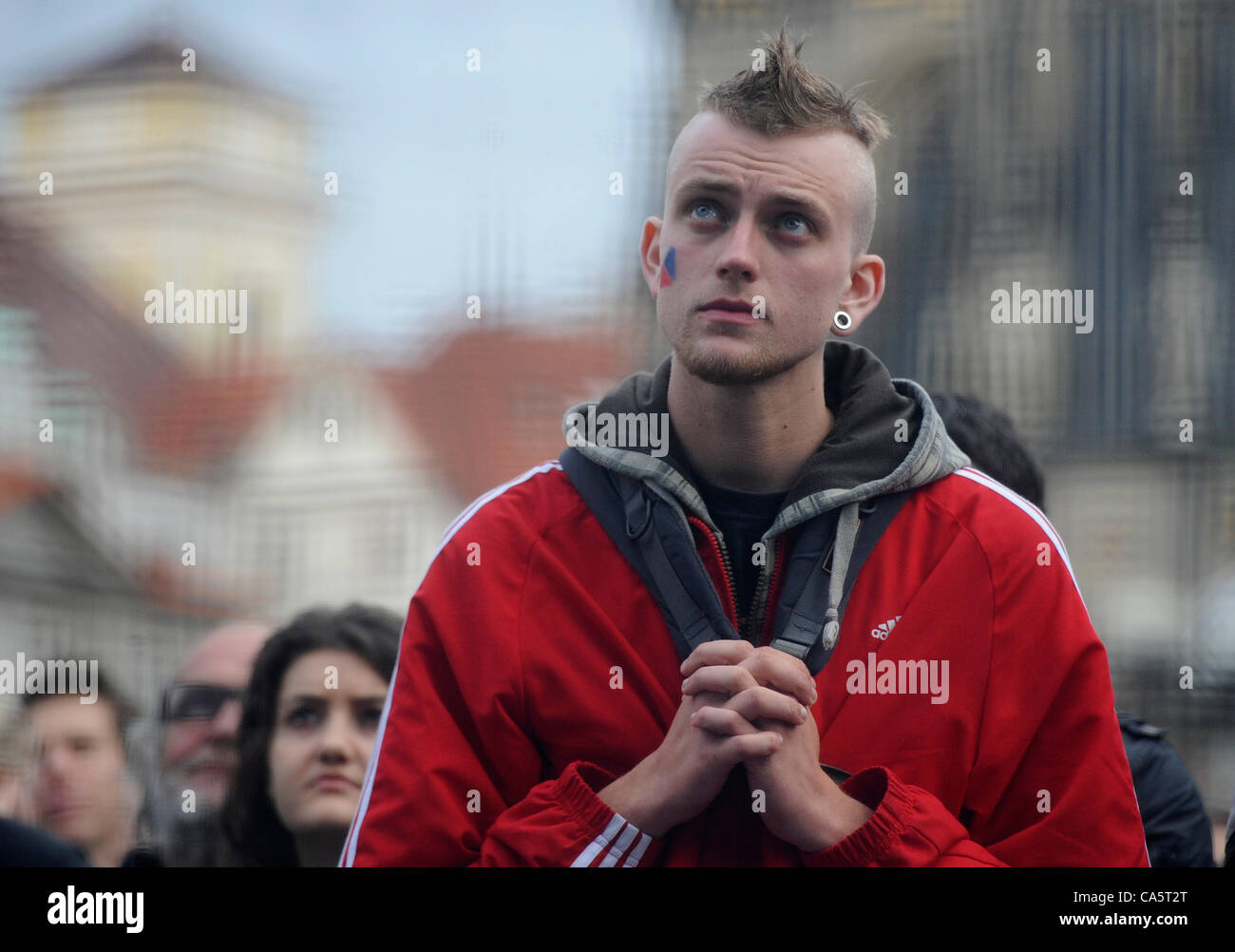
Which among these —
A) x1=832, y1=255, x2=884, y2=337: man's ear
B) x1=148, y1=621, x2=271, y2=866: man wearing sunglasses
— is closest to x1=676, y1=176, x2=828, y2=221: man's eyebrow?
x1=832, y1=255, x2=884, y2=337: man's ear

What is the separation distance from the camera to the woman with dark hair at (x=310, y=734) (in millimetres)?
2428

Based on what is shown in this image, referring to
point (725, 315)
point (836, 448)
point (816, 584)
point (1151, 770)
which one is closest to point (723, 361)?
point (725, 315)

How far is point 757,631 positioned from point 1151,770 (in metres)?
0.71

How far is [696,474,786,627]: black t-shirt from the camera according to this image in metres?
1.98

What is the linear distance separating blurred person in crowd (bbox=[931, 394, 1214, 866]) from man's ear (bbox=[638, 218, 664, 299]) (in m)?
0.60

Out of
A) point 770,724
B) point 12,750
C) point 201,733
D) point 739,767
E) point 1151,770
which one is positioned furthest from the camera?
point 201,733

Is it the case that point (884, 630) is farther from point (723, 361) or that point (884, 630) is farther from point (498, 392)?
point (498, 392)

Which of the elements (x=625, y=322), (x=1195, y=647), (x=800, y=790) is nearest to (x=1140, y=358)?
(x=1195, y=647)

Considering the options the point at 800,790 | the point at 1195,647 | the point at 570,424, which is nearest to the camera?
the point at 800,790

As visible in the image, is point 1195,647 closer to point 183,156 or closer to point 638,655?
point 638,655

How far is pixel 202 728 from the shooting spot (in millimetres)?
2457

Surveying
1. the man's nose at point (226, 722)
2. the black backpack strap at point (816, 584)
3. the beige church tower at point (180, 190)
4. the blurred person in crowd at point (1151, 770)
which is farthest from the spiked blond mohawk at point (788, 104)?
the man's nose at point (226, 722)

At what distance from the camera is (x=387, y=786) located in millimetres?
1904
